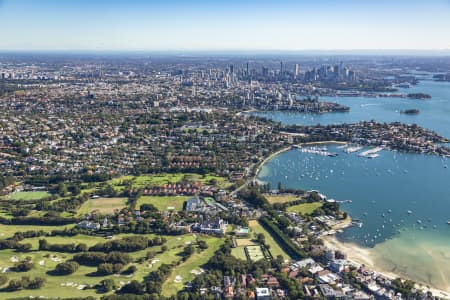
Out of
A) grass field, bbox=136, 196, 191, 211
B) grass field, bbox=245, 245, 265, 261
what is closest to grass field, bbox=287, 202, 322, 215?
grass field, bbox=245, 245, 265, 261

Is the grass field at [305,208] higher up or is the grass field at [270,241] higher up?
the grass field at [305,208]

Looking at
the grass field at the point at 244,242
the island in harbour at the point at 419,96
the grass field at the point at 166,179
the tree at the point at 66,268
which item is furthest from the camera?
the island in harbour at the point at 419,96

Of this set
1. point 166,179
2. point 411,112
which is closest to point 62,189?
point 166,179

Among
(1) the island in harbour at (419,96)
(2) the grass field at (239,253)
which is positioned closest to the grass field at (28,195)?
(2) the grass field at (239,253)

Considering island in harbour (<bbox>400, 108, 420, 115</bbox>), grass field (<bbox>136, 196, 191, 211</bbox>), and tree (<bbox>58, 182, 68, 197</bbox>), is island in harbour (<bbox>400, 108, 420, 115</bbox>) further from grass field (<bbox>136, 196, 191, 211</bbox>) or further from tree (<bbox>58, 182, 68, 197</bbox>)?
tree (<bbox>58, 182, 68, 197</bbox>)

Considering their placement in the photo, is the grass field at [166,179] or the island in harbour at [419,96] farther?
the island in harbour at [419,96]

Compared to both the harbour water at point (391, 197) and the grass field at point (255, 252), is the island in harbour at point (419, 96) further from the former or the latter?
the grass field at point (255, 252)

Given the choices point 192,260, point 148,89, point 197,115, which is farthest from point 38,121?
point 192,260
